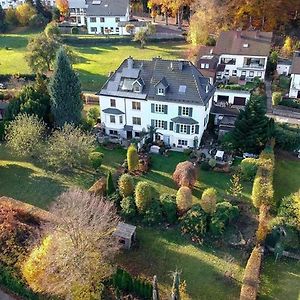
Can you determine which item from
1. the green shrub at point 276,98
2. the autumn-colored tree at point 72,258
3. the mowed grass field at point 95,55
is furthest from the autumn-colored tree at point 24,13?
the autumn-colored tree at point 72,258

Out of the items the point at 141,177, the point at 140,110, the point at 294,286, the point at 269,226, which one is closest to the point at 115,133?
the point at 140,110

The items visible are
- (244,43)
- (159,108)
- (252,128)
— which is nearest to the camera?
(252,128)

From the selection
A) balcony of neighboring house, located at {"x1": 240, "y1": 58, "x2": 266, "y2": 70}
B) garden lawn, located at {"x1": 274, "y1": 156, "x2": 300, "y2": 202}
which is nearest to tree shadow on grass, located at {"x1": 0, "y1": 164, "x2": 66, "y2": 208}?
garden lawn, located at {"x1": 274, "y1": 156, "x2": 300, "y2": 202}

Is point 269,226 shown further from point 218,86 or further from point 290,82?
point 290,82

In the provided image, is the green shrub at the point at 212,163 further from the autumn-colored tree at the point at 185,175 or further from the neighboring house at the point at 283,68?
the neighboring house at the point at 283,68

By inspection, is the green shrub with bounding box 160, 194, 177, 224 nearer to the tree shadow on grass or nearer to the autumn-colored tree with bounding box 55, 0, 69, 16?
the tree shadow on grass

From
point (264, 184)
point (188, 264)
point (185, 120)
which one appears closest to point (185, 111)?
point (185, 120)

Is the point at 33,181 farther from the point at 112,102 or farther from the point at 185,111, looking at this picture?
the point at 185,111
